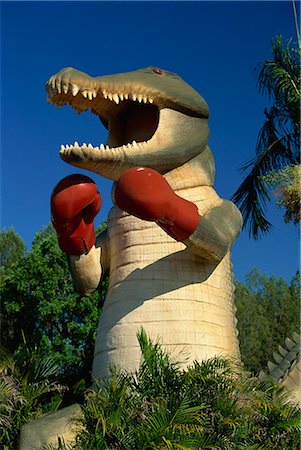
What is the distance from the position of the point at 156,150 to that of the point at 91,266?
110cm

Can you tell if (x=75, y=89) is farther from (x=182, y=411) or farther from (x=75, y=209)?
(x=182, y=411)

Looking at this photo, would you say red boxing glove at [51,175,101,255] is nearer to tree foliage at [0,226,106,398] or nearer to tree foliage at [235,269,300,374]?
tree foliage at [0,226,106,398]

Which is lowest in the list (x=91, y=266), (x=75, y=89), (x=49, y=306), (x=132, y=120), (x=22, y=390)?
(x=22, y=390)

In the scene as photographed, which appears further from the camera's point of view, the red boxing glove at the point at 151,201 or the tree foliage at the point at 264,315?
the tree foliage at the point at 264,315

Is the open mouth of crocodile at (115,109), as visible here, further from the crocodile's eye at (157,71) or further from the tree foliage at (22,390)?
the tree foliage at (22,390)

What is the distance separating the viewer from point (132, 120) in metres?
5.23

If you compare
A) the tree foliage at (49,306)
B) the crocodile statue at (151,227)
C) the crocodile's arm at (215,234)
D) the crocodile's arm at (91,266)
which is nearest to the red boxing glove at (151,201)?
the crocodile statue at (151,227)

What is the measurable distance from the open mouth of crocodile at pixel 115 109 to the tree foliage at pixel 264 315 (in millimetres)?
11002

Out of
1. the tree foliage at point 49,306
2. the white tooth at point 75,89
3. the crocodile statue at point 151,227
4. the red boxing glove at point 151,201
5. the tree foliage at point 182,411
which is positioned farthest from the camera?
the tree foliage at point 49,306

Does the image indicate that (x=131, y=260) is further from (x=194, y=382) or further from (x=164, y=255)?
(x=194, y=382)

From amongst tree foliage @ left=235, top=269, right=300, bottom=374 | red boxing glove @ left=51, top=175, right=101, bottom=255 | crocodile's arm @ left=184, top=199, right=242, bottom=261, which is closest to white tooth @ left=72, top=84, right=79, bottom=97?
red boxing glove @ left=51, top=175, right=101, bottom=255

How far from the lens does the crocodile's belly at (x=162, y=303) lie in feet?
14.6

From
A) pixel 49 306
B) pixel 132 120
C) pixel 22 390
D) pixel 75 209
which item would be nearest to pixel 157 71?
pixel 132 120

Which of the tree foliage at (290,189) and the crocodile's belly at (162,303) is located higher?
the tree foliage at (290,189)
